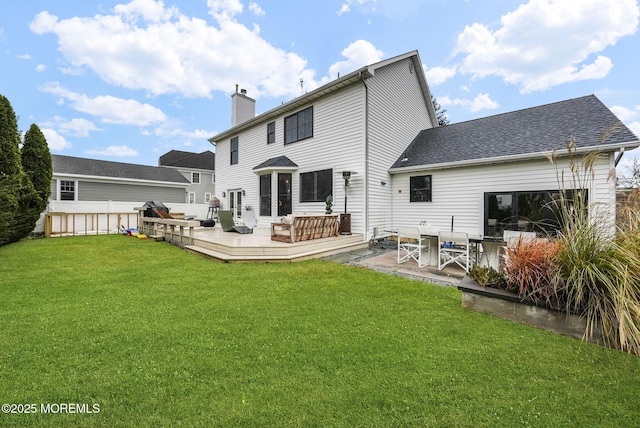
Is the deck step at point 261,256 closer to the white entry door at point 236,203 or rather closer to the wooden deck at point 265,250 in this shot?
the wooden deck at point 265,250

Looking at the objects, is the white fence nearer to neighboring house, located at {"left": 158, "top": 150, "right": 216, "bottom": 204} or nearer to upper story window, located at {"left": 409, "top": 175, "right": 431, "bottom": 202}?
upper story window, located at {"left": 409, "top": 175, "right": 431, "bottom": 202}

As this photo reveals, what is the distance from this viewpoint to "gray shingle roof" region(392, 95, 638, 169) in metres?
7.36

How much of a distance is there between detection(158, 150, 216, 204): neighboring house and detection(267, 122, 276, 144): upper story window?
1667 centimetres

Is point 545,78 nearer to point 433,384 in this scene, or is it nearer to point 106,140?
point 433,384

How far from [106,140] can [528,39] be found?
27.7 metres

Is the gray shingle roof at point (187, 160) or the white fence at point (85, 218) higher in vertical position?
the gray shingle roof at point (187, 160)

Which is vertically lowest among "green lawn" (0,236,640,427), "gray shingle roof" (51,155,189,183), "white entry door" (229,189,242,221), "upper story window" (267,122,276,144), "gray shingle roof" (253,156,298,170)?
"green lawn" (0,236,640,427)

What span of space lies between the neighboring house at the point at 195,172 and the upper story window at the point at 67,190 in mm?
9525

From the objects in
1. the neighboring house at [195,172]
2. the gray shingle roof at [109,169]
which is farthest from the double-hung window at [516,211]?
the neighboring house at [195,172]

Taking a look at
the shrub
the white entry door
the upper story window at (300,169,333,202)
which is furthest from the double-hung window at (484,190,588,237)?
the white entry door

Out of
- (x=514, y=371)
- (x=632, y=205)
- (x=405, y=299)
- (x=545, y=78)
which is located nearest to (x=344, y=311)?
(x=405, y=299)

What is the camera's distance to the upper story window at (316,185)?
10.1m

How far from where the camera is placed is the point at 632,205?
3168 mm

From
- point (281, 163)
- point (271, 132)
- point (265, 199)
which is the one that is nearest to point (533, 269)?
point (281, 163)
